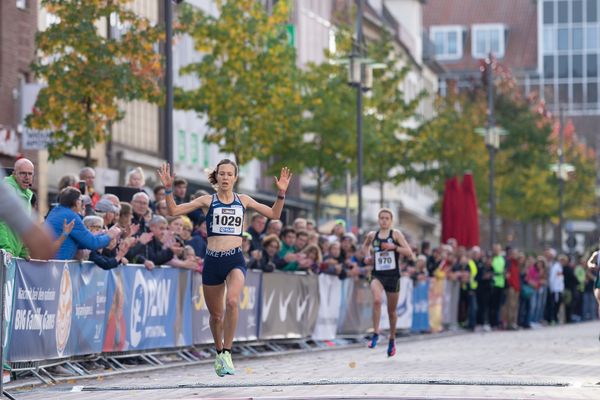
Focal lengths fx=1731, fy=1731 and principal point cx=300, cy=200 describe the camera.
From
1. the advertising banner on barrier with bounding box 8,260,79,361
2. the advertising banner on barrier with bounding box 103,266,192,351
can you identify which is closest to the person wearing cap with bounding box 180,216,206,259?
the advertising banner on barrier with bounding box 103,266,192,351

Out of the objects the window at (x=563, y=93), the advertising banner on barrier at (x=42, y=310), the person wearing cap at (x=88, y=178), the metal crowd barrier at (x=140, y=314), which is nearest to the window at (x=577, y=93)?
the window at (x=563, y=93)

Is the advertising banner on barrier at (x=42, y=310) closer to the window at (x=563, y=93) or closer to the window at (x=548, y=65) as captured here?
the window at (x=563, y=93)

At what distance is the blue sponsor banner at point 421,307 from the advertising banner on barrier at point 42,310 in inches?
690

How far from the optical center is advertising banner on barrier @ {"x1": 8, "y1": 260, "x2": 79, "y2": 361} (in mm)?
14484

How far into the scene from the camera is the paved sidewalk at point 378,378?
13.8 meters

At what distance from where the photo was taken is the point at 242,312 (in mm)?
21891

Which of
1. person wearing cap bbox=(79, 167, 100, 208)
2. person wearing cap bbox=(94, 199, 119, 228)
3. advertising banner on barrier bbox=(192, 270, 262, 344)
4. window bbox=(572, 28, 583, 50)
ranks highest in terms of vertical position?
window bbox=(572, 28, 583, 50)

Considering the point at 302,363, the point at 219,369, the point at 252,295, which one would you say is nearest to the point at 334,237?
the point at 252,295

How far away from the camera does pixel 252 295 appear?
22.4m

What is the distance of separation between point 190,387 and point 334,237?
13913 millimetres

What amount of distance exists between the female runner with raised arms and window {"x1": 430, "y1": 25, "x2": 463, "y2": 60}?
10417 centimetres

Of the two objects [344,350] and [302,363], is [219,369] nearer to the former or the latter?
[302,363]

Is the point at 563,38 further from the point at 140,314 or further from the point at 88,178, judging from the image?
the point at 140,314

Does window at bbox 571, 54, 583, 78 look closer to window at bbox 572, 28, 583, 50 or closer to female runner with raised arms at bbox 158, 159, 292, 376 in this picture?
window at bbox 572, 28, 583, 50
